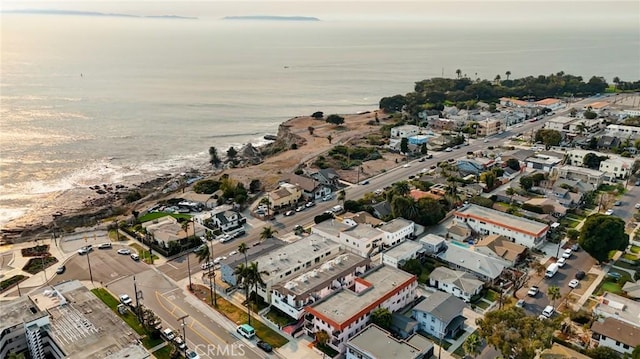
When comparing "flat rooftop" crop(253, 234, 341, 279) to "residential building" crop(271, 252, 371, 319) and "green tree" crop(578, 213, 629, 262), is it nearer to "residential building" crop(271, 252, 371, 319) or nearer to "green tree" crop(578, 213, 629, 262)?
"residential building" crop(271, 252, 371, 319)

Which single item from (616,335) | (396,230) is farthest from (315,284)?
(616,335)

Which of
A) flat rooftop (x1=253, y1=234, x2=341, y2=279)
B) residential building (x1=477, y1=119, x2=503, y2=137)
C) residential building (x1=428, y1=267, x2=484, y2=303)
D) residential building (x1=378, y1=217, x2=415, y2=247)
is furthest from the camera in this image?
residential building (x1=477, y1=119, x2=503, y2=137)

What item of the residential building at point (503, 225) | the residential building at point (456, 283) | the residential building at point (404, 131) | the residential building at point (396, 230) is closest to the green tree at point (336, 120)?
the residential building at point (404, 131)

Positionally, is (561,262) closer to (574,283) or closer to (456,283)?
(574,283)

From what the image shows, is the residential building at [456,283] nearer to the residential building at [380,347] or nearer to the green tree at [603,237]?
the residential building at [380,347]

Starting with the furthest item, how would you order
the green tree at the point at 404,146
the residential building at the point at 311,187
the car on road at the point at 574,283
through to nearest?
the green tree at the point at 404,146 → the residential building at the point at 311,187 → the car on road at the point at 574,283

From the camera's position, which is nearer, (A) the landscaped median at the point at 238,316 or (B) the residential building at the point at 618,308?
(A) the landscaped median at the point at 238,316

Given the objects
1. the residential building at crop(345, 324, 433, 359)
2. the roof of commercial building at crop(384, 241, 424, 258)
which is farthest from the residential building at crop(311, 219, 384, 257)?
the residential building at crop(345, 324, 433, 359)
